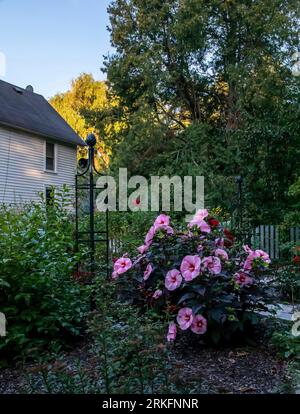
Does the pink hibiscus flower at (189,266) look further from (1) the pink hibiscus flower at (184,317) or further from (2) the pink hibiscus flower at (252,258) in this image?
(2) the pink hibiscus flower at (252,258)

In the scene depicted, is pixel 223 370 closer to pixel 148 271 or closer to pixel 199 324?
pixel 199 324

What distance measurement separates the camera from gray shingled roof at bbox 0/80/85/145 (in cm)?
1531

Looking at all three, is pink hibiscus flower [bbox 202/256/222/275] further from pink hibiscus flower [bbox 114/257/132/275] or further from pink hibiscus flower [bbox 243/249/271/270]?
pink hibiscus flower [bbox 114/257/132/275]

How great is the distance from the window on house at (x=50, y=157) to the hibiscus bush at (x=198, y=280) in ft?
47.3

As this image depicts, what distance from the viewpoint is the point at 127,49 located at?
17016 mm

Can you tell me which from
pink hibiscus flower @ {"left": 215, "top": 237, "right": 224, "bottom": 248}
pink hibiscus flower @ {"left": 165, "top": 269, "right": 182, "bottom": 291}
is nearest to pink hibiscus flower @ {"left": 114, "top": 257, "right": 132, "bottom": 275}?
pink hibiscus flower @ {"left": 165, "top": 269, "right": 182, "bottom": 291}

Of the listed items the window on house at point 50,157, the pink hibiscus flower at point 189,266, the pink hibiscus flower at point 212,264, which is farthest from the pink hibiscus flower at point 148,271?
the window on house at point 50,157

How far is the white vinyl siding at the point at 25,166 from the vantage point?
14.9 meters

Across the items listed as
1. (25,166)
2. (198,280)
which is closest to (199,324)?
(198,280)

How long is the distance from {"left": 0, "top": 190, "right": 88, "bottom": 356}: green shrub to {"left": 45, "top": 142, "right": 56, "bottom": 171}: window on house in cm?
1407

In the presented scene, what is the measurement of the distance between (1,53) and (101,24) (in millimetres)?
6245

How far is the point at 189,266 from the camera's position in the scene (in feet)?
9.82

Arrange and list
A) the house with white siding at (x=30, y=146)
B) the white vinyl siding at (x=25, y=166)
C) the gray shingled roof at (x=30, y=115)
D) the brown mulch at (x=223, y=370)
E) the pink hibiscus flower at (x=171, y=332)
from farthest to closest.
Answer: the gray shingled roof at (x=30, y=115)
the house with white siding at (x=30, y=146)
the white vinyl siding at (x=25, y=166)
the pink hibiscus flower at (x=171, y=332)
the brown mulch at (x=223, y=370)

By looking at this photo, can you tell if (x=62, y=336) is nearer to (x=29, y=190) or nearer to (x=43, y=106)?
(x=29, y=190)
